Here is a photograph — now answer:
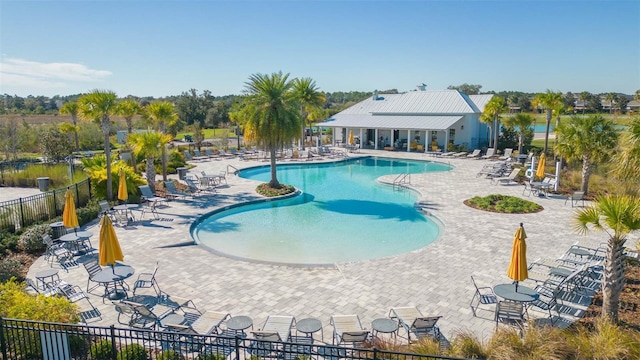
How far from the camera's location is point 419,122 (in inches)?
1544

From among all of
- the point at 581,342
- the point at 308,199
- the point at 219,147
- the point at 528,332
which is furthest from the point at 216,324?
the point at 219,147

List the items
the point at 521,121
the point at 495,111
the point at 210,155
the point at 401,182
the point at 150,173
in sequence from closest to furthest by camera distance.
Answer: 1. the point at 150,173
2. the point at 401,182
3. the point at 521,121
4. the point at 495,111
5. the point at 210,155

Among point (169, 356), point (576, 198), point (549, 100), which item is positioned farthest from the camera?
point (549, 100)

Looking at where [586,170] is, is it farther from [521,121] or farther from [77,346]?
[77,346]

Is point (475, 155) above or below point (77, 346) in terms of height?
above

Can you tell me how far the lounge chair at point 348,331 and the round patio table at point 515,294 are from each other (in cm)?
314

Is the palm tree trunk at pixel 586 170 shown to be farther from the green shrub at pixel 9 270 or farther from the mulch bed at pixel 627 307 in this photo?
the green shrub at pixel 9 270

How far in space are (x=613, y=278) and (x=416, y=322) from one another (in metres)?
4.03

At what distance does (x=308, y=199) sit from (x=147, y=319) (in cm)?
1404

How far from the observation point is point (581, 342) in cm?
677

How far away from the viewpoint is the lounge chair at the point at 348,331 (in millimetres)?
7340

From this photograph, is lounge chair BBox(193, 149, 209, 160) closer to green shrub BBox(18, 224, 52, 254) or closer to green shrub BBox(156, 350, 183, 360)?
green shrub BBox(18, 224, 52, 254)

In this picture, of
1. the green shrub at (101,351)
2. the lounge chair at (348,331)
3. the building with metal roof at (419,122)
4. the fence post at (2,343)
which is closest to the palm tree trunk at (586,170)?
the lounge chair at (348,331)

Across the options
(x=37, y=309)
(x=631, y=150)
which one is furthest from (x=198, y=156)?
(x=631, y=150)
